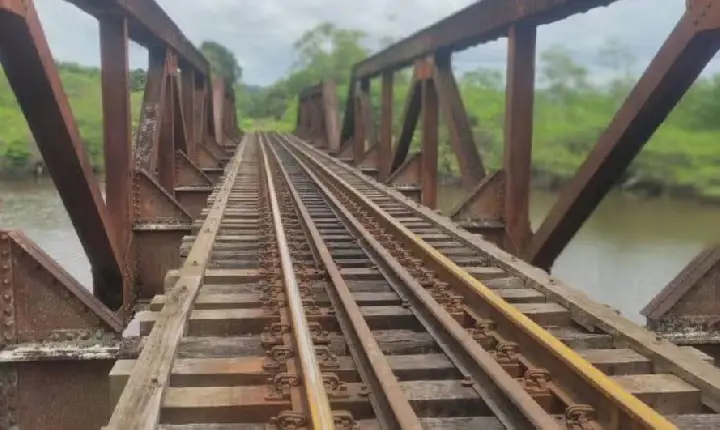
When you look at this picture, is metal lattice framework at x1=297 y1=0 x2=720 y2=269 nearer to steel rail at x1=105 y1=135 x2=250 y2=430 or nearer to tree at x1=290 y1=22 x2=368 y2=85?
steel rail at x1=105 y1=135 x2=250 y2=430

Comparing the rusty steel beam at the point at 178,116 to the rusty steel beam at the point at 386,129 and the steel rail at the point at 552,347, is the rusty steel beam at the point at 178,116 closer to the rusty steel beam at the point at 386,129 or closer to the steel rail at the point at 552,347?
the rusty steel beam at the point at 386,129

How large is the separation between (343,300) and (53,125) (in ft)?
7.08

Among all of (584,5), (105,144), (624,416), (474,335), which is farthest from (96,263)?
(624,416)

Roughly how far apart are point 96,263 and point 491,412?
4.35 meters

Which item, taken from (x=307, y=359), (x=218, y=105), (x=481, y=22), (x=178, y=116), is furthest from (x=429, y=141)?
(x=218, y=105)

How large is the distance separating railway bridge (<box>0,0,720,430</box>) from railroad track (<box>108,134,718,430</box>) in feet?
0.04

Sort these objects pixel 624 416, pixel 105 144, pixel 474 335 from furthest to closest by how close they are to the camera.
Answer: pixel 105 144
pixel 474 335
pixel 624 416

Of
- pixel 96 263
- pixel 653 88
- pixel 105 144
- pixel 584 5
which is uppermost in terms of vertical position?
pixel 584 5

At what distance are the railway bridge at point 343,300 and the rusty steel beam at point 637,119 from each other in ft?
0.05

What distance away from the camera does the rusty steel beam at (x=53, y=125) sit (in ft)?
14.3

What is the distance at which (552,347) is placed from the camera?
345 centimetres

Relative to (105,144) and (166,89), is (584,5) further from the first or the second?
(166,89)

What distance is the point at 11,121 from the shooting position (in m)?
36.1

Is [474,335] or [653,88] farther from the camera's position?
[653,88]
